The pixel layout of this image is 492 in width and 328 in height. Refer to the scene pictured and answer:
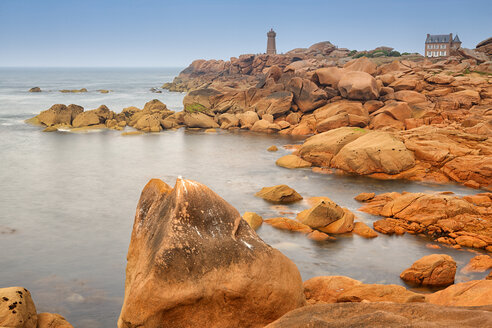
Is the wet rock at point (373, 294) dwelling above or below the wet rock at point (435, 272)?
above

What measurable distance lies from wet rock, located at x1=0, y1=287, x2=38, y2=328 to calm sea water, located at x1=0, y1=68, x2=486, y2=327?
127 inches

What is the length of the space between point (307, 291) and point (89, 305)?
22.3ft

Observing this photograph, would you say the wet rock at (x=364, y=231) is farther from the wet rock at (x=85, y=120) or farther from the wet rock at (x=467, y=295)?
the wet rock at (x=85, y=120)

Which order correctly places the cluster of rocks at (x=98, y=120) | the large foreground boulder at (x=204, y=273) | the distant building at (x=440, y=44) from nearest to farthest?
the large foreground boulder at (x=204, y=273) < the cluster of rocks at (x=98, y=120) < the distant building at (x=440, y=44)

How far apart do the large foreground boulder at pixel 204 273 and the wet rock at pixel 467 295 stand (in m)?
3.17

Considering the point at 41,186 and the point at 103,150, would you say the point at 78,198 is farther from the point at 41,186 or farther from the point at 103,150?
the point at 103,150

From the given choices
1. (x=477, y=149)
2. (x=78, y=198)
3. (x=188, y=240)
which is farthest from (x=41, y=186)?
(x=477, y=149)

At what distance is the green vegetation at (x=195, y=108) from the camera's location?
53.1 m

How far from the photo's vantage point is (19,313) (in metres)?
9.84

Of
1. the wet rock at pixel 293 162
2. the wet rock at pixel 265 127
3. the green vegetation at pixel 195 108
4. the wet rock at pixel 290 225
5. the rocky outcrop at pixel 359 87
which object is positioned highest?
the rocky outcrop at pixel 359 87

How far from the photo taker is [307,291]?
1266 centimetres

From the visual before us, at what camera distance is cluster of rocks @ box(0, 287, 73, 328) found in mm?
9656

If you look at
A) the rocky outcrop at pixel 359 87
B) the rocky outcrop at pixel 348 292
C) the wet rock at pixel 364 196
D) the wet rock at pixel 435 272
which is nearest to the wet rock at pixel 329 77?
the rocky outcrop at pixel 359 87

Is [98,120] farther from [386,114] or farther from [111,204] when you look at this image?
[386,114]
